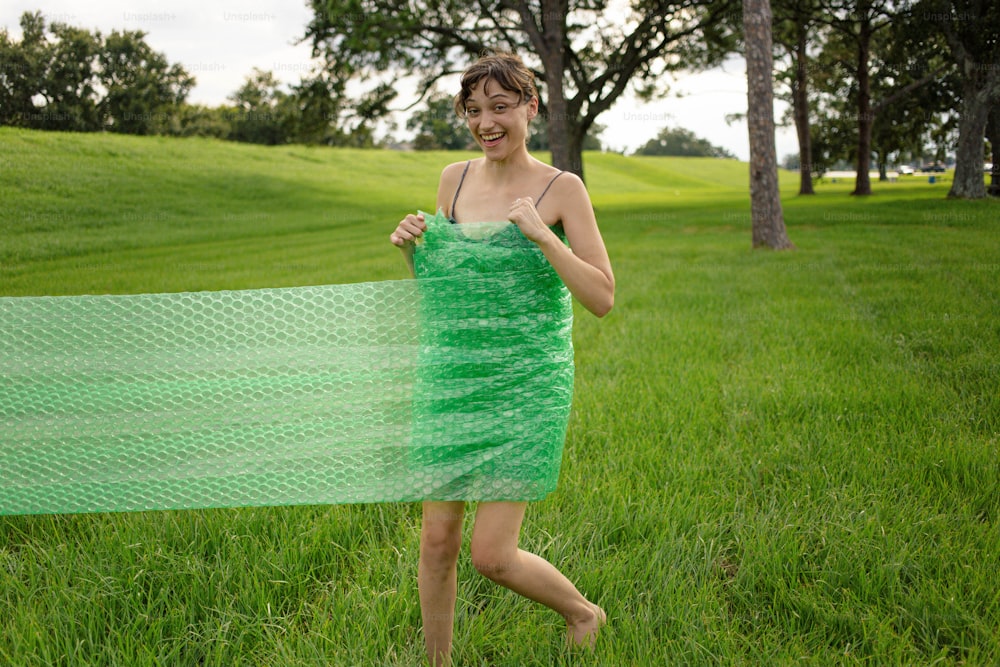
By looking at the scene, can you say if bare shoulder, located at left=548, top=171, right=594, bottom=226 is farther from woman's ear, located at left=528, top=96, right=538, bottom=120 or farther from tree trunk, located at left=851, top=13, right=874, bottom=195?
tree trunk, located at left=851, top=13, right=874, bottom=195

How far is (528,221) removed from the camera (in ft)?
7.01

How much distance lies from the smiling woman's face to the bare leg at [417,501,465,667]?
47.2 inches

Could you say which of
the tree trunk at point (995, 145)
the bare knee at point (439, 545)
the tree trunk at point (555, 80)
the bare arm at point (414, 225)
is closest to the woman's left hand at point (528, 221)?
the bare arm at point (414, 225)

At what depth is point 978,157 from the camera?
21.4m

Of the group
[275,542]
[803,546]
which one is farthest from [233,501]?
[803,546]

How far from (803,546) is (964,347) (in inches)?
156

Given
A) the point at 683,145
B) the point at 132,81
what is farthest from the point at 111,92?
the point at 683,145

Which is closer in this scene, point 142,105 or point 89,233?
point 89,233

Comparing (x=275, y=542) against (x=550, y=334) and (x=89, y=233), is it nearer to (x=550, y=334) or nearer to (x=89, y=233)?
(x=550, y=334)

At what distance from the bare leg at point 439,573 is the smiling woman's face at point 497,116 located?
1.20 metres

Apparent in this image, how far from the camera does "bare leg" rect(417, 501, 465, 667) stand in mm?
2293

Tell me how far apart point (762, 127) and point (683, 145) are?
5043 inches

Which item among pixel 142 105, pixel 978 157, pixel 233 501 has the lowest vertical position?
pixel 233 501

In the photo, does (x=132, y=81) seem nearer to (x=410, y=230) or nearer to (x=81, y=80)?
(x=81, y=80)
